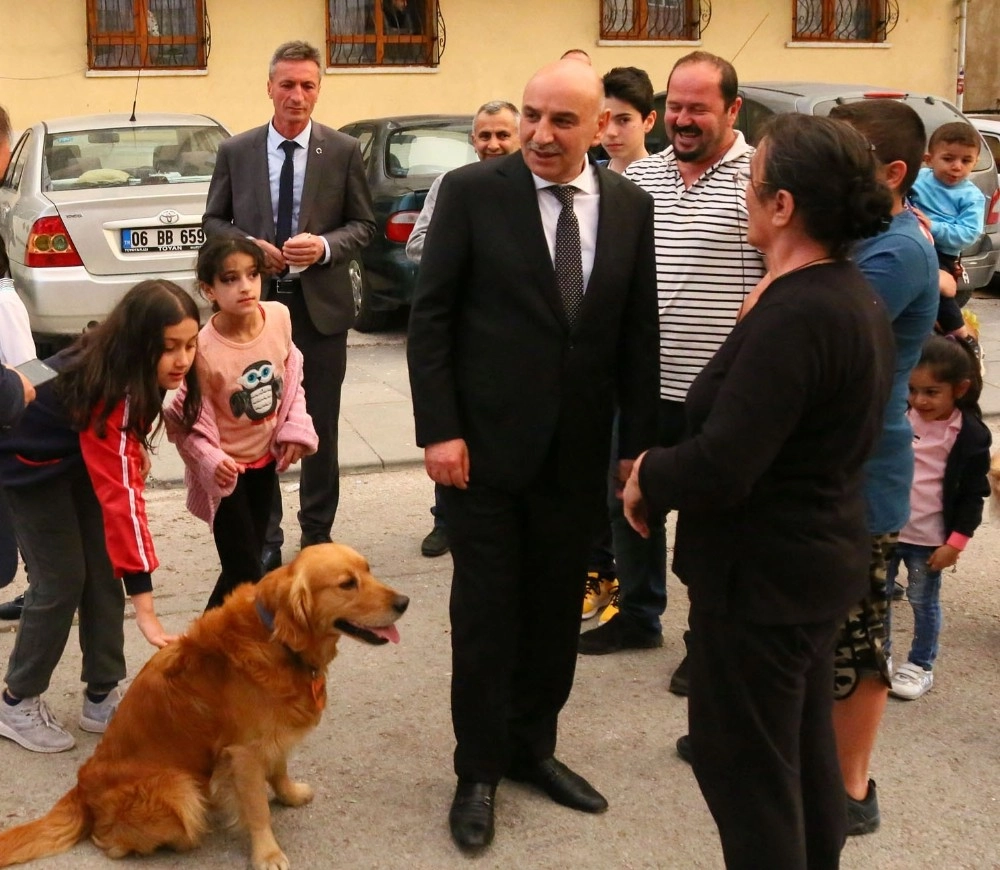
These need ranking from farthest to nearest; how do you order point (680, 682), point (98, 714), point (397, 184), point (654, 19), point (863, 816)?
point (654, 19) → point (397, 184) → point (680, 682) → point (98, 714) → point (863, 816)

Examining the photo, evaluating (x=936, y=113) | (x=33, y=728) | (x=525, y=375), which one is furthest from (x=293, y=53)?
(x=936, y=113)

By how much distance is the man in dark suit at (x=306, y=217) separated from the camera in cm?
586

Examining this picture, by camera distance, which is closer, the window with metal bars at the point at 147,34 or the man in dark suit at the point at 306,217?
the man in dark suit at the point at 306,217

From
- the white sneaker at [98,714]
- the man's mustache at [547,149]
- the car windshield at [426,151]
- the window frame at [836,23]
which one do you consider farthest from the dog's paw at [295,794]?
the window frame at [836,23]

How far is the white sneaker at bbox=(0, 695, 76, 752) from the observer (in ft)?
13.8

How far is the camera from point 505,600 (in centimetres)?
370

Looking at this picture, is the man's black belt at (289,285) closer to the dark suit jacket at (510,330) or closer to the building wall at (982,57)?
the dark suit jacket at (510,330)

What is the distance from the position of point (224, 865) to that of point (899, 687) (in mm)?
2396

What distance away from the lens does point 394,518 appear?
22.0 feet

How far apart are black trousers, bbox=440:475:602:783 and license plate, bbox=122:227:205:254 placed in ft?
20.8

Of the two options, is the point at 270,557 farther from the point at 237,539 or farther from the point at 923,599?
the point at 923,599

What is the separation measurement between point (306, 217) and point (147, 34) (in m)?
11.8

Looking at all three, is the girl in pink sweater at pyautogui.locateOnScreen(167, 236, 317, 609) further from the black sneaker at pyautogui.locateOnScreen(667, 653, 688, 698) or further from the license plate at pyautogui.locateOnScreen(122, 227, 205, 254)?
the license plate at pyautogui.locateOnScreen(122, 227, 205, 254)

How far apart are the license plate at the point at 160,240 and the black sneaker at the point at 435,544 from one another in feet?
13.6
